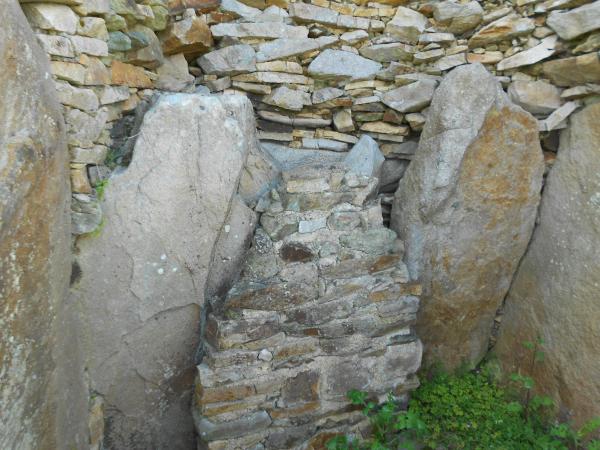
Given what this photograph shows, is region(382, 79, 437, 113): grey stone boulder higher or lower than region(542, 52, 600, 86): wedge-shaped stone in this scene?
lower

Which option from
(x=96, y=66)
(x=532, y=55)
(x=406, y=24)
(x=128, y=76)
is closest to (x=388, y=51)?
(x=406, y=24)

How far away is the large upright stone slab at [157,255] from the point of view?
267 centimetres

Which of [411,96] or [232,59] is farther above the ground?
[232,59]

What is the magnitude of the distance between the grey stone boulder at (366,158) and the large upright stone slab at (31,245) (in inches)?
69.6

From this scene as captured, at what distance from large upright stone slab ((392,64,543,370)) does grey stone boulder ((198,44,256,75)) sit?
4.11 ft

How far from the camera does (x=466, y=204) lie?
331 centimetres

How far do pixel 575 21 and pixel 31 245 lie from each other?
10.7 ft

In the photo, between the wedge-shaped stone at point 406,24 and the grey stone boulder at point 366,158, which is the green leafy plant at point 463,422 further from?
the wedge-shaped stone at point 406,24

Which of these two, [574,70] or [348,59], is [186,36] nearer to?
[348,59]

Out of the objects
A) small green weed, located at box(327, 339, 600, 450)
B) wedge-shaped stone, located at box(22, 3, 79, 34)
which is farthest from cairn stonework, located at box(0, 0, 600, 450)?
small green weed, located at box(327, 339, 600, 450)

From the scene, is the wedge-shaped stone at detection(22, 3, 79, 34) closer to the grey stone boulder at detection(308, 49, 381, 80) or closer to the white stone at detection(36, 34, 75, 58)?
the white stone at detection(36, 34, 75, 58)

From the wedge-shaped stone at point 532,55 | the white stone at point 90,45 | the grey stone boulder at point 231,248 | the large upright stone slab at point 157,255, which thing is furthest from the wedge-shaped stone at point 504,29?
the white stone at point 90,45

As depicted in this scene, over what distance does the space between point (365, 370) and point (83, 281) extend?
1.71 meters

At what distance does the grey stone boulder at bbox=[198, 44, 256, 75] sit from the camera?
3277mm
